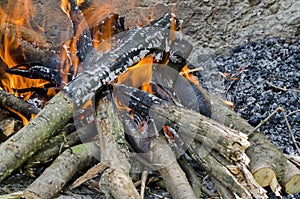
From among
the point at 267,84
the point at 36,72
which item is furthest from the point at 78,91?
the point at 267,84

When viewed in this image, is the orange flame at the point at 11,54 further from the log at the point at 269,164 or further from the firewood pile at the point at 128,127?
the log at the point at 269,164

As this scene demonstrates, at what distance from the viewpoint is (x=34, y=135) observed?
6.16ft

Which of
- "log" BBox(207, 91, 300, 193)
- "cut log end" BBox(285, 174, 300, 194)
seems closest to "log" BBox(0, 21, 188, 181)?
"log" BBox(207, 91, 300, 193)

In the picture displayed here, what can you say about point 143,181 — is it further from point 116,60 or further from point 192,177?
point 116,60

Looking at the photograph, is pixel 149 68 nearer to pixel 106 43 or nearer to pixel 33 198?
pixel 106 43

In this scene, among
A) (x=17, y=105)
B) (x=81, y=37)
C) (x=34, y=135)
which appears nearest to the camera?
(x=34, y=135)

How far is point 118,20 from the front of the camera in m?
2.54

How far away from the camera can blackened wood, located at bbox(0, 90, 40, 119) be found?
2223mm

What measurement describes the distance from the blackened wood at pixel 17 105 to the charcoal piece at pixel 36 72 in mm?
213

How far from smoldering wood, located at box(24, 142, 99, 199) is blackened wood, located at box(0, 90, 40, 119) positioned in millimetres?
336

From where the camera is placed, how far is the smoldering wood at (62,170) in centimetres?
178

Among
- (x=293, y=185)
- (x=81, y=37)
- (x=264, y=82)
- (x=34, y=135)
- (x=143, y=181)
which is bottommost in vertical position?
(x=293, y=185)

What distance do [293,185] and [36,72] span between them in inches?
51.9

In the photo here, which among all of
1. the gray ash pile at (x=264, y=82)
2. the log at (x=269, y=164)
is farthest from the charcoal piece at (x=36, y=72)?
the gray ash pile at (x=264, y=82)
